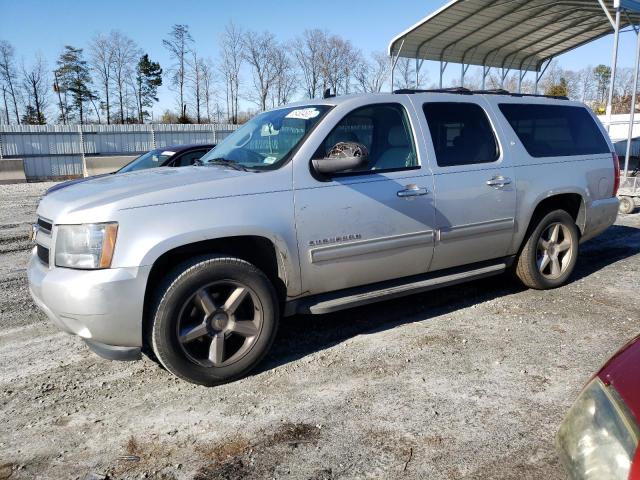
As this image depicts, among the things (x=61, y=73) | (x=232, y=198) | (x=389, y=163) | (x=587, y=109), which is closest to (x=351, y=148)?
(x=389, y=163)

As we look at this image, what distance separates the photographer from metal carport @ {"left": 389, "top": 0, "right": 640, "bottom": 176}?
16344 millimetres

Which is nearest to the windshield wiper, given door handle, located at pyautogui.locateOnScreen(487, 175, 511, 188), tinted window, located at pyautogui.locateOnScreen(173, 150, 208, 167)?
door handle, located at pyautogui.locateOnScreen(487, 175, 511, 188)

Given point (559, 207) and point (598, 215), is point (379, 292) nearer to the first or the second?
point (559, 207)

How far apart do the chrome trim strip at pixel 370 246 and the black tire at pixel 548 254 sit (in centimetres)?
137

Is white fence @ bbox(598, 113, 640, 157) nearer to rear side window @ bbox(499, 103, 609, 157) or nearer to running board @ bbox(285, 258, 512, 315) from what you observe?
rear side window @ bbox(499, 103, 609, 157)

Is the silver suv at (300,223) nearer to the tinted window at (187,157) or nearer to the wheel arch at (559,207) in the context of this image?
the wheel arch at (559,207)

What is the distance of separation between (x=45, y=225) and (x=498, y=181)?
Result: 11.8 feet

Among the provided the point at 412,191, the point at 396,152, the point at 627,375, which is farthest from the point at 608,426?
the point at 396,152

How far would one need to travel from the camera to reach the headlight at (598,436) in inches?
56.1

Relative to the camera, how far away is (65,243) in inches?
121

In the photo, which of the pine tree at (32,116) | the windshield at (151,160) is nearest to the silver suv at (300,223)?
the windshield at (151,160)

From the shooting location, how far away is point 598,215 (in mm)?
5355

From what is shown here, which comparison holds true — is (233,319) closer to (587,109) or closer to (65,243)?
(65,243)

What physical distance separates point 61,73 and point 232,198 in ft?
204
